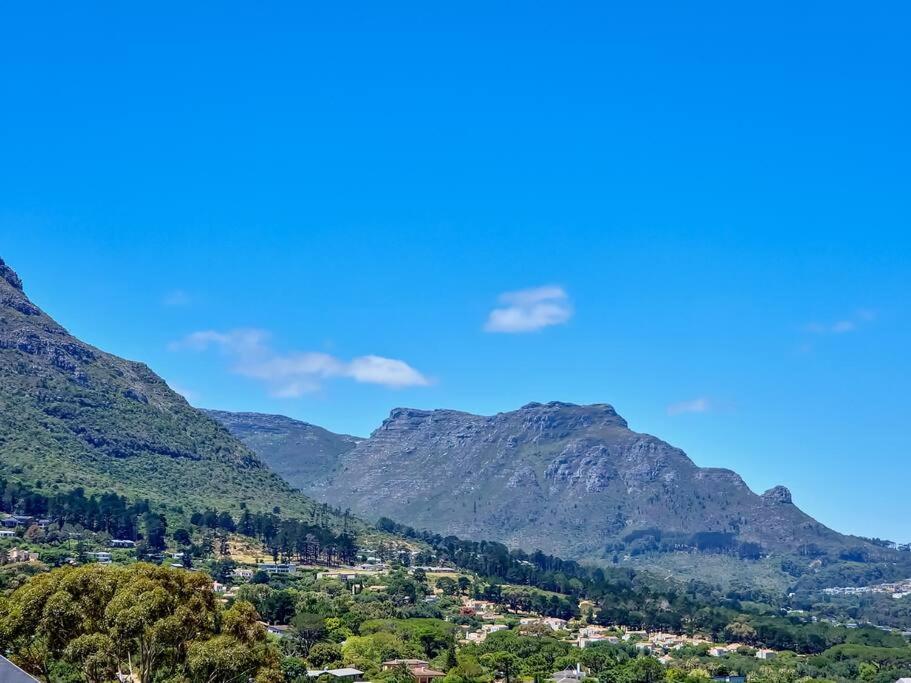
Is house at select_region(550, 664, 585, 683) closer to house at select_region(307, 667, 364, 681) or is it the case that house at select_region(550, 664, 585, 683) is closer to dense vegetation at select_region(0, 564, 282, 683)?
house at select_region(307, 667, 364, 681)

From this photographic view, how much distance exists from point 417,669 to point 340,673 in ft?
26.1

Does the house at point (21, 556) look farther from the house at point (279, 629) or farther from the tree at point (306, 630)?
the tree at point (306, 630)

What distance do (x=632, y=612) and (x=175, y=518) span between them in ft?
205

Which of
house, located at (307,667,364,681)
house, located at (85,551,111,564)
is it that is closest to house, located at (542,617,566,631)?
house, located at (307,667,364,681)

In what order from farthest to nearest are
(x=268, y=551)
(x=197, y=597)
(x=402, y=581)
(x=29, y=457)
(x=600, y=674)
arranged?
(x=29, y=457), (x=268, y=551), (x=402, y=581), (x=600, y=674), (x=197, y=597)

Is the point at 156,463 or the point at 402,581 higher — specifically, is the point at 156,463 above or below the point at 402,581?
above

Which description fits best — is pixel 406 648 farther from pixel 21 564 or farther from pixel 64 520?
pixel 64 520

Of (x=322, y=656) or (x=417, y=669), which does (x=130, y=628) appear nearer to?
(x=322, y=656)

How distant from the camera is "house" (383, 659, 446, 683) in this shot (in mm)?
67750

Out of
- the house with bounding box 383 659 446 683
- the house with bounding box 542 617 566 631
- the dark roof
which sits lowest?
the house with bounding box 383 659 446 683

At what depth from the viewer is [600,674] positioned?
75.8 metres

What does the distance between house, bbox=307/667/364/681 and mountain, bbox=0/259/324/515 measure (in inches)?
3241

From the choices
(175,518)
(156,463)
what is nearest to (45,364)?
(156,463)

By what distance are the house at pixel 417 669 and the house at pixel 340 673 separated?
2.80m
